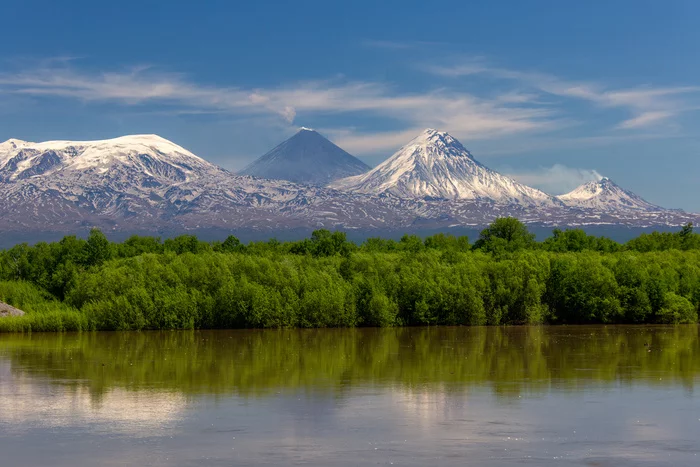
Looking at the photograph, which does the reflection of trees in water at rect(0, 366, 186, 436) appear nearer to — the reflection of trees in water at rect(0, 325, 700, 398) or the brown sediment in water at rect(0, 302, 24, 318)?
the reflection of trees in water at rect(0, 325, 700, 398)

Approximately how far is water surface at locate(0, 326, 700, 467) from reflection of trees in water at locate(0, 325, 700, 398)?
0.13m

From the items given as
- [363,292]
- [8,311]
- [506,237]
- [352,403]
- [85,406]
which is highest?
[506,237]

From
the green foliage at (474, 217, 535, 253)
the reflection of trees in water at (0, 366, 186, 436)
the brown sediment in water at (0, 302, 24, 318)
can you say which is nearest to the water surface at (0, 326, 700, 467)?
the reflection of trees in water at (0, 366, 186, 436)

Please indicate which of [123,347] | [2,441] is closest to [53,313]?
[123,347]

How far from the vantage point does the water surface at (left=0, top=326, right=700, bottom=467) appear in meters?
27.7

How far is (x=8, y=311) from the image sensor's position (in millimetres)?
79750

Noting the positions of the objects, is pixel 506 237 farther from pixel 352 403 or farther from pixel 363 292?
pixel 352 403

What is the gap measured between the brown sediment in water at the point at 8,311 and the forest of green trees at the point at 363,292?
1144 millimetres

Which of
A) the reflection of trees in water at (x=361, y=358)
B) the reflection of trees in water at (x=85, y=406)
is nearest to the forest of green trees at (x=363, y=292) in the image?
the reflection of trees in water at (x=361, y=358)

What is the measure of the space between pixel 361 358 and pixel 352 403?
17.1 m

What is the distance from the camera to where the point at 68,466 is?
26312 mm

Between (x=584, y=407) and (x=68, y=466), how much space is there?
18.5m

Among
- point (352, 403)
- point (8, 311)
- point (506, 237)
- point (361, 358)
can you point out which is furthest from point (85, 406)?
point (506, 237)

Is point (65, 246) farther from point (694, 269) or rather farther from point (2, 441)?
point (2, 441)
